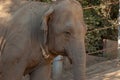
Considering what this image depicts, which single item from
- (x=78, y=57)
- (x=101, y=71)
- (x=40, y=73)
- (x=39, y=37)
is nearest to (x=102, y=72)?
(x=101, y=71)

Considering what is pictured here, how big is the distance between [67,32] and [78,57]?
0.83 feet

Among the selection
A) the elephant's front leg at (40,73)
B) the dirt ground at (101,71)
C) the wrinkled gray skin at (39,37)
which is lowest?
the dirt ground at (101,71)

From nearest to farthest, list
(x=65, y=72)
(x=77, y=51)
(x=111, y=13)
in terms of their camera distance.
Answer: (x=77, y=51)
(x=65, y=72)
(x=111, y=13)

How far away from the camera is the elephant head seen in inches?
140

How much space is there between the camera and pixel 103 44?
850 cm

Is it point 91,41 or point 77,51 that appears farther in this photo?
point 91,41

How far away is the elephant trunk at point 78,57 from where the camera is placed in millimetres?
3521

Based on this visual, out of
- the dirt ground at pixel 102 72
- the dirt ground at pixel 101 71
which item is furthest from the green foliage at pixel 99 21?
the dirt ground at pixel 102 72

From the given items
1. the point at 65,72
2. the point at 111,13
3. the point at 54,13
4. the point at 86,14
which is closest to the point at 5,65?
the point at 54,13

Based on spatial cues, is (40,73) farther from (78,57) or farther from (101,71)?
(101,71)

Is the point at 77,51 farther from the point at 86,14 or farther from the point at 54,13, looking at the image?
the point at 86,14

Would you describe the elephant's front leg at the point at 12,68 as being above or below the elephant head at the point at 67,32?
below

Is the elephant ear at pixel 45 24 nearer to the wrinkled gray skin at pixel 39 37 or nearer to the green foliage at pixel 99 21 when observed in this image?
the wrinkled gray skin at pixel 39 37

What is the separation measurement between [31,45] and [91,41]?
4583 mm
